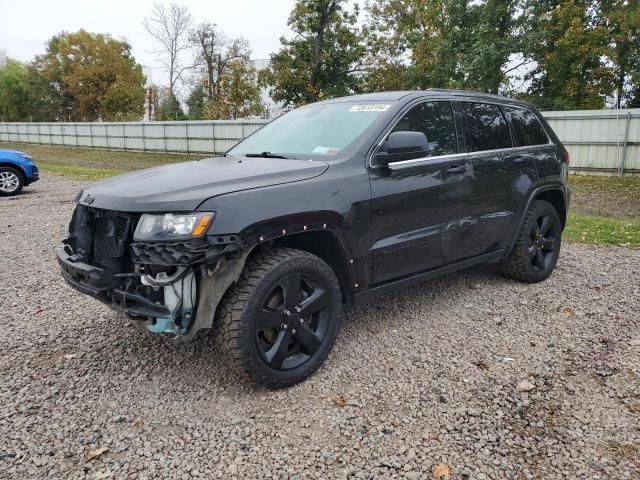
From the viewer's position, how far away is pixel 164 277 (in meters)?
2.64

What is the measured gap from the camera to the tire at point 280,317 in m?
2.73

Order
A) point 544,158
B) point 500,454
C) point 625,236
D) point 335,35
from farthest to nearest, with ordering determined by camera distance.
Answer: point 335,35 < point 625,236 < point 544,158 < point 500,454

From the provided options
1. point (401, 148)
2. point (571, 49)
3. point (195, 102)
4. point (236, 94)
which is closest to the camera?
point (401, 148)

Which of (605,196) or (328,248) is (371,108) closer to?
(328,248)

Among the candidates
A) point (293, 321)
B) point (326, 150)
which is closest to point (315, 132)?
point (326, 150)

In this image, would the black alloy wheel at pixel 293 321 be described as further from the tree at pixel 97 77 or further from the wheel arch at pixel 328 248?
the tree at pixel 97 77

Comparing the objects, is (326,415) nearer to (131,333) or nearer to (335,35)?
(131,333)

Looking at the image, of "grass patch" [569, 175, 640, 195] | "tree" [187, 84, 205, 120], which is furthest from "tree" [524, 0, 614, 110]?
"tree" [187, 84, 205, 120]

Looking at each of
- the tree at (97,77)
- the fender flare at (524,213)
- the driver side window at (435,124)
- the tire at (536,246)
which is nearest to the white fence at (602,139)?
the tire at (536,246)

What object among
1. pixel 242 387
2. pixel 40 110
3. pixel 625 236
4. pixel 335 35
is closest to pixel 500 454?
pixel 242 387

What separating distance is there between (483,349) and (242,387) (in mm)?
1742

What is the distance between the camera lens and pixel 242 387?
9.96 feet

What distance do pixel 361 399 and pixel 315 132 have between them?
1968 mm

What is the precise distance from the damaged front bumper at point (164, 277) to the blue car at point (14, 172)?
10355 millimetres
